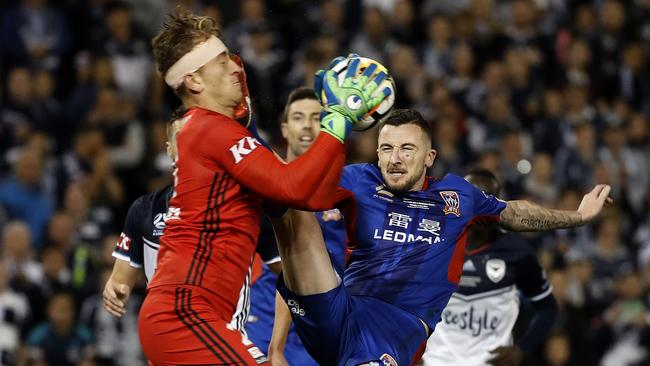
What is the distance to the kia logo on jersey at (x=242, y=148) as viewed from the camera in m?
5.10

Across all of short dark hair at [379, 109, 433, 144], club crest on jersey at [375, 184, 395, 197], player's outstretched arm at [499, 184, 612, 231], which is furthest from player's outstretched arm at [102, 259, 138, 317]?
player's outstretched arm at [499, 184, 612, 231]

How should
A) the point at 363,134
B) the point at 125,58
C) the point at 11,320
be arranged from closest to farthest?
1. the point at 11,320
2. the point at 363,134
3. the point at 125,58

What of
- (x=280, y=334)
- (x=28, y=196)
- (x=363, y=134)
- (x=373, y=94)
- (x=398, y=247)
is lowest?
(x=28, y=196)

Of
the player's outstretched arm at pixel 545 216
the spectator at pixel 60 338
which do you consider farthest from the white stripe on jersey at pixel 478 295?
the spectator at pixel 60 338

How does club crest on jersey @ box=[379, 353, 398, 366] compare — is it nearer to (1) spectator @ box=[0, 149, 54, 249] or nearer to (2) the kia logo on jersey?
(2) the kia logo on jersey

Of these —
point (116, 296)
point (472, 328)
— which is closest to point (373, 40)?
point (472, 328)

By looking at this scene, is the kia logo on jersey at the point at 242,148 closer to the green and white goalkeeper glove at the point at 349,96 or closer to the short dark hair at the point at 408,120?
the green and white goalkeeper glove at the point at 349,96

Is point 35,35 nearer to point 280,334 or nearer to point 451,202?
point 280,334

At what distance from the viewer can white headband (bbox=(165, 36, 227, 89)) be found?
210 inches

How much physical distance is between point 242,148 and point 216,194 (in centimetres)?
23

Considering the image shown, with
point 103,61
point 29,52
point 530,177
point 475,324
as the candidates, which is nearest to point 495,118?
point 530,177

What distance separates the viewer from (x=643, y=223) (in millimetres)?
14438

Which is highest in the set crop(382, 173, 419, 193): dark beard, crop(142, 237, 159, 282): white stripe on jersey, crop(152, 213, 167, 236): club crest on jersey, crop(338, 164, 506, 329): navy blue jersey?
crop(382, 173, 419, 193): dark beard

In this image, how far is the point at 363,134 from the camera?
1280 cm
